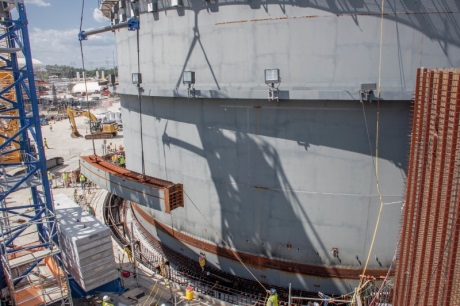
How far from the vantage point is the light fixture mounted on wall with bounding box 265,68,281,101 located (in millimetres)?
11500

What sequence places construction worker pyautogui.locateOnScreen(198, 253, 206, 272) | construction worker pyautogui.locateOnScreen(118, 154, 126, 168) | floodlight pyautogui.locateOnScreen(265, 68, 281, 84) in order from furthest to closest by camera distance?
construction worker pyautogui.locateOnScreen(118, 154, 126, 168) → construction worker pyautogui.locateOnScreen(198, 253, 206, 272) → floodlight pyautogui.locateOnScreen(265, 68, 281, 84)

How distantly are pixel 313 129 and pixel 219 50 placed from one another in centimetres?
408

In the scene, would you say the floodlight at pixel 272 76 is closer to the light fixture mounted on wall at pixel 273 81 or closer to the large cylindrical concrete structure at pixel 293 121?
the light fixture mounted on wall at pixel 273 81

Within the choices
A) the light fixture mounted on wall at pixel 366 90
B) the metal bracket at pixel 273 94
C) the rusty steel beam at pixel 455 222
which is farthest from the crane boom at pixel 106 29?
the rusty steel beam at pixel 455 222

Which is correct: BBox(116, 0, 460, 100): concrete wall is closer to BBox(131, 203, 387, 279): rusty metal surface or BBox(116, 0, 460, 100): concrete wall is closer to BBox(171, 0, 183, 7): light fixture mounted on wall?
BBox(171, 0, 183, 7): light fixture mounted on wall

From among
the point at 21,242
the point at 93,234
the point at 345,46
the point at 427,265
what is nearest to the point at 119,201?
the point at 21,242

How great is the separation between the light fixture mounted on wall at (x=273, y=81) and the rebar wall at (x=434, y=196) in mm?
Result: 4078

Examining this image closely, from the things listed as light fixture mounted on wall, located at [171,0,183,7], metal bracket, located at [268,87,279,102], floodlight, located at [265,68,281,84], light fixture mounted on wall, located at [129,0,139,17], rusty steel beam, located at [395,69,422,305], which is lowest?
rusty steel beam, located at [395,69,422,305]

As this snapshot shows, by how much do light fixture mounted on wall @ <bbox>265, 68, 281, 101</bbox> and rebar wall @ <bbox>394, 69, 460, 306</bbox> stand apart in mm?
4078

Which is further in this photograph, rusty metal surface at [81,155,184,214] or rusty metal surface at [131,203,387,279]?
rusty metal surface at [81,155,184,214]

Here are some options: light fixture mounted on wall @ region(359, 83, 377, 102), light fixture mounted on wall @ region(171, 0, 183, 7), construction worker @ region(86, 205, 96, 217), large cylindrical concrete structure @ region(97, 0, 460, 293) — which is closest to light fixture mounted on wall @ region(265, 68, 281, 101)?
large cylindrical concrete structure @ region(97, 0, 460, 293)

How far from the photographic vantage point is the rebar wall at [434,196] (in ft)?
25.7

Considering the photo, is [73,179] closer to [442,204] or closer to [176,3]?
[176,3]

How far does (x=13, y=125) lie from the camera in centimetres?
3278
